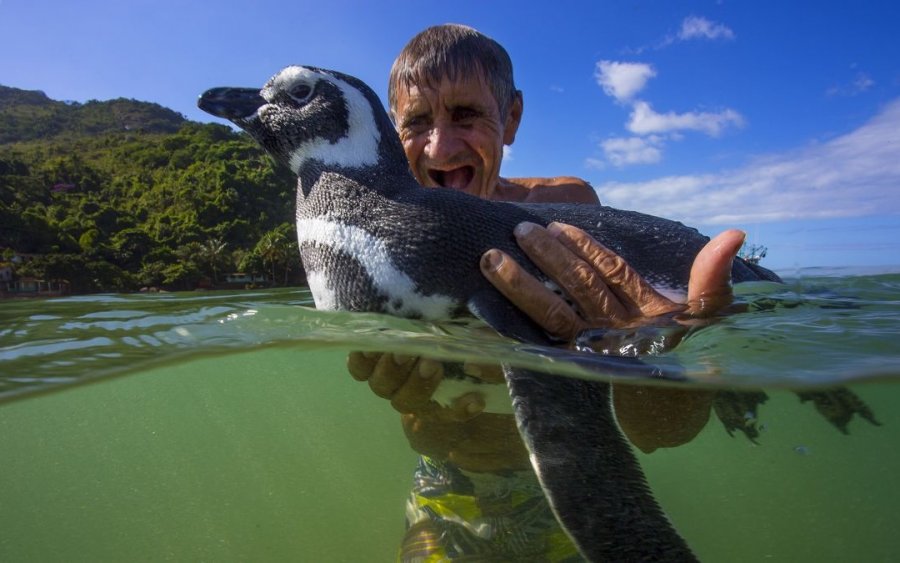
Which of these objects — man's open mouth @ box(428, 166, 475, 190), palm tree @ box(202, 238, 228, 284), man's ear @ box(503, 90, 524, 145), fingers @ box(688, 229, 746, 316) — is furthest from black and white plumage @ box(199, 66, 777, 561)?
palm tree @ box(202, 238, 228, 284)

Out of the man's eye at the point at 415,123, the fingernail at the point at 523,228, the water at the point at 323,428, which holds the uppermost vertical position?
the man's eye at the point at 415,123

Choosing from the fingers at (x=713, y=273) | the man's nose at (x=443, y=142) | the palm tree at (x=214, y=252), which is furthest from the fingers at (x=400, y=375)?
the palm tree at (x=214, y=252)

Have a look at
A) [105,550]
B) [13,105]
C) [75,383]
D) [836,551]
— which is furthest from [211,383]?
[13,105]

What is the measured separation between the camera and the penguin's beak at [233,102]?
256cm

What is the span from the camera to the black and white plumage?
1607 mm

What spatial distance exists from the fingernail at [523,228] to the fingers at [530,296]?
193 mm

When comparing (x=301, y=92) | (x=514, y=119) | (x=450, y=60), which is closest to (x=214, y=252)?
(x=514, y=119)

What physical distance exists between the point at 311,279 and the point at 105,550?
102 inches

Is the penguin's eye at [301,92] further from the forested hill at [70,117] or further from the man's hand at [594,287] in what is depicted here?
the forested hill at [70,117]

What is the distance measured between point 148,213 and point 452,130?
31832 mm

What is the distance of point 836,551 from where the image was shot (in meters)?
4.21

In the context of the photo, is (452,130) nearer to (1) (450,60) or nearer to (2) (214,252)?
(1) (450,60)

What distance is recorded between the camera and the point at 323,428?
4684 mm

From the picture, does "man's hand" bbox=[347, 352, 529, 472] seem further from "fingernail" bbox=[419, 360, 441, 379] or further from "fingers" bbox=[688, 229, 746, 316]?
"fingers" bbox=[688, 229, 746, 316]
